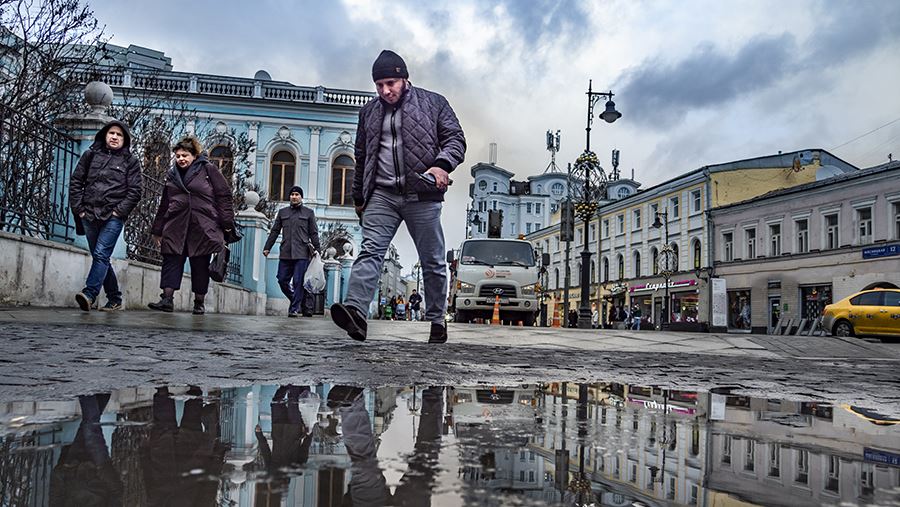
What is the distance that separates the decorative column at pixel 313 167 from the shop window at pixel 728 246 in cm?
2437

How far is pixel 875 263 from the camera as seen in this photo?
3078 centimetres

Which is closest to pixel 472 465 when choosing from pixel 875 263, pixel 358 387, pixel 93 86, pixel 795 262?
pixel 358 387

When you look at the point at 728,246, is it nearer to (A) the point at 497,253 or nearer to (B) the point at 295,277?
(A) the point at 497,253

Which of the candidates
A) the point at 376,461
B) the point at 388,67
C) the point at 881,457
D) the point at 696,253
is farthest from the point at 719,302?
the point at 376,461

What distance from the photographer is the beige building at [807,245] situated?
30.6 metres

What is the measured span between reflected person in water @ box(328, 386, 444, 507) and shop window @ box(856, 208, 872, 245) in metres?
35.5

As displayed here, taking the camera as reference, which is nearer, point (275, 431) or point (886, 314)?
point (275, 431)

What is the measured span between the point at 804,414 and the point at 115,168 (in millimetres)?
6708

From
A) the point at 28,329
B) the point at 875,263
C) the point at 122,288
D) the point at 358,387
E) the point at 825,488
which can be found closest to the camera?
the point at 825,488

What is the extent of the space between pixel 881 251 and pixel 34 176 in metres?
33.3

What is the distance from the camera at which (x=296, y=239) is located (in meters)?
10.2

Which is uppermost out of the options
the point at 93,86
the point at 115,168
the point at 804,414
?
the point at 93,86

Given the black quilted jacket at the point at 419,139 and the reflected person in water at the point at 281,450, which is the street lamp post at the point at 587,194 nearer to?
the black quilted jacket at the point at 419,139

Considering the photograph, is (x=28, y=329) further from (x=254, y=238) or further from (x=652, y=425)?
(x=254, y=238)
